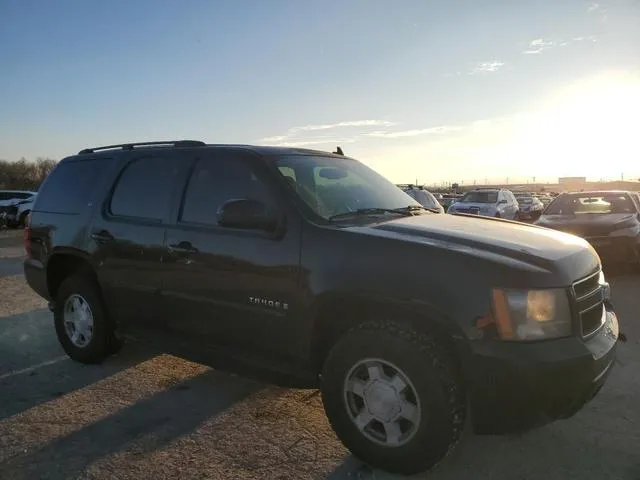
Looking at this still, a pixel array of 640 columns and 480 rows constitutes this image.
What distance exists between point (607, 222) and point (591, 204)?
116 centimetres

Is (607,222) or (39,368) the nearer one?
(39,368)

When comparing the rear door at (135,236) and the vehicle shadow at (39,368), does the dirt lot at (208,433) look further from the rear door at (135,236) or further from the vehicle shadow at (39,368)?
the rear door at (135,236)

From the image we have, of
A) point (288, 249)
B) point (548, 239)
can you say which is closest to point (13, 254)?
point (288, 249)

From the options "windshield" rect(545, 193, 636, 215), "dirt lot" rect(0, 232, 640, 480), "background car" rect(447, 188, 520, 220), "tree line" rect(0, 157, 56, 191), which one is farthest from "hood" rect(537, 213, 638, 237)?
"tree line" rect(0, 157, 56, 191)

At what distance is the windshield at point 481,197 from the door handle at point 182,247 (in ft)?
54.9

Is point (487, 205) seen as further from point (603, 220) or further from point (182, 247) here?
point (182, 247)

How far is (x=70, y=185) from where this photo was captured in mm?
5188

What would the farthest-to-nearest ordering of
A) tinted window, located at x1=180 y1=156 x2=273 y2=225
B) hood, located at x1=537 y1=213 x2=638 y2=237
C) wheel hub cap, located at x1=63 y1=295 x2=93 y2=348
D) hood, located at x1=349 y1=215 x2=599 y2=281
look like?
hood, located at x1=537 y1=213 x2=638 y2=237, wheel hub cap, located at x1=63 y1=295 x2=93 y2=348, tinted window, located at x1=180 y1=156 x2=273 y2=225, hood, located at x1=349 y1=215 x2=599 y2=281

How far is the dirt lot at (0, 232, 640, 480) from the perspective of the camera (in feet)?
10.2

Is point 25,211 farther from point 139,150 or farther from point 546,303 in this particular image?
point 546,303

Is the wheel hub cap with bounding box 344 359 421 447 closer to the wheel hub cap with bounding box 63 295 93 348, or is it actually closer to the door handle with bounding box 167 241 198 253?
the door handle with bounding box 167 241 198 253

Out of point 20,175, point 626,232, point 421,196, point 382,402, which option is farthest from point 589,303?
point 20,175

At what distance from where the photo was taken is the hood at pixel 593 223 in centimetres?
914

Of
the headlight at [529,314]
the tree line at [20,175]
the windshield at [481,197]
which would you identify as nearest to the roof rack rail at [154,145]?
the headlight at [529,314]
